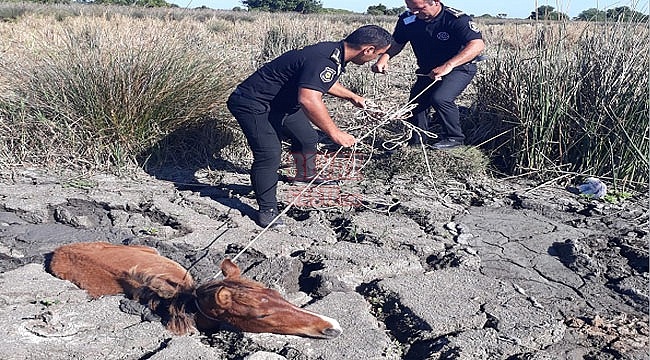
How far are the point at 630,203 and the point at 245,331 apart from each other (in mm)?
3586

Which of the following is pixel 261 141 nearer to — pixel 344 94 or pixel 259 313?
pixel 344 94

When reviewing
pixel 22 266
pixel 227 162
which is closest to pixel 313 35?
pixel 227 162

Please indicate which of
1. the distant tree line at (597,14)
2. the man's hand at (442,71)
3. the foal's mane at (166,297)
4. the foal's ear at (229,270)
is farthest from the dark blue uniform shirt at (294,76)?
the distant tree line at (597,14)

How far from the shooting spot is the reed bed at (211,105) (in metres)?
5.83

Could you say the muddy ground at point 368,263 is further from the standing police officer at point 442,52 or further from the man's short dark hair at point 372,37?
the man's short dark hair at point 372,37

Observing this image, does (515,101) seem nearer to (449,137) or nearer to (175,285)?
(449,137)

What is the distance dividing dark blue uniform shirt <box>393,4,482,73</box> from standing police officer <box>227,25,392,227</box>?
1313 millimetres

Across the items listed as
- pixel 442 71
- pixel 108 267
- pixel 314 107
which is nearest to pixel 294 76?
pixel 314 107

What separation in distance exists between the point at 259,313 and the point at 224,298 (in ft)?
0.65

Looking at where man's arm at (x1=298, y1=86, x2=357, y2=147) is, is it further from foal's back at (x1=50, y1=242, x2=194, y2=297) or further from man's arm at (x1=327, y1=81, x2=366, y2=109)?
foal's back at (x1=50, y1=242, x2=194, y2=297)

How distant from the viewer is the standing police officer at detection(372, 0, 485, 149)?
5.96 m

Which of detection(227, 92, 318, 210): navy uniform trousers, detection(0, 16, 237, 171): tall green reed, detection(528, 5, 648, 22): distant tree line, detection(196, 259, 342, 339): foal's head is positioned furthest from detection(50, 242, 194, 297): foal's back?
detection(528, 5, 648, 22): distant tree line

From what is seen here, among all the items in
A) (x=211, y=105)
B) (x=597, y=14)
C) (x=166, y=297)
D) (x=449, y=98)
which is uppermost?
(x=597, y=14)

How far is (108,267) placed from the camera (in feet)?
12.8
